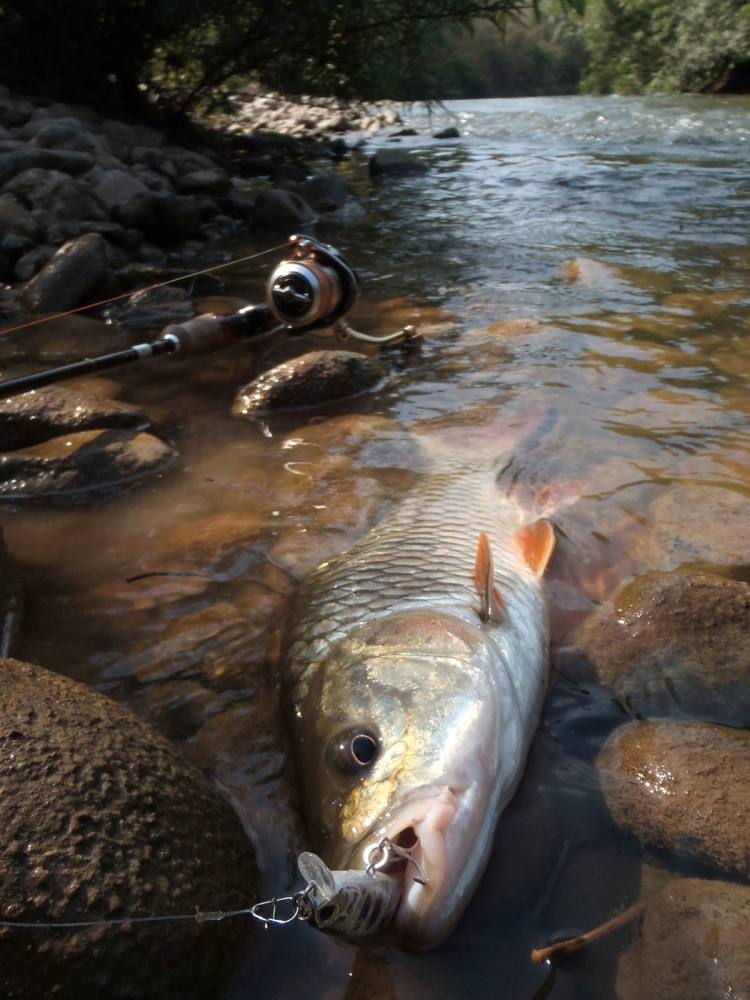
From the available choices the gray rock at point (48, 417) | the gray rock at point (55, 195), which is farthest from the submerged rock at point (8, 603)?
A: the gray rock at point (55, 195)

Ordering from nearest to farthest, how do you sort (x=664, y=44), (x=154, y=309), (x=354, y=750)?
1. (x=354, y=750)
2. (x=154, y=309)
3. (x=664, y=44)

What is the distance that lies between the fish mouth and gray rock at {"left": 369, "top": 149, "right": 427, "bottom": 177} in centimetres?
1400

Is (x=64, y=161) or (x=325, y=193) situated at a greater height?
(x=64, y=161)

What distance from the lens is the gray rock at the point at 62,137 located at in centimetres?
983

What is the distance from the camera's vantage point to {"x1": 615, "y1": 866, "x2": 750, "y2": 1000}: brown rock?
70.1 inches

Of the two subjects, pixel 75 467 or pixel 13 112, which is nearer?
pixel 75 467

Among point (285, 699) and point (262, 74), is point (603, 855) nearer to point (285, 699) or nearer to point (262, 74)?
point (285, 699)

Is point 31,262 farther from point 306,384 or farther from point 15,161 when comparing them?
point 306,384

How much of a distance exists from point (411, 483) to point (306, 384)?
4.03 ft

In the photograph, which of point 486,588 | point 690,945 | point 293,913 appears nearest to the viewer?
point 690,945

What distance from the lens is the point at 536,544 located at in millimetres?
3301

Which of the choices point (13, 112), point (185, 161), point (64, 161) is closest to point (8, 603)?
point (64, 161)

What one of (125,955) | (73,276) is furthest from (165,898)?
(73,276)

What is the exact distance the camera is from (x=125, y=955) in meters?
1.67
